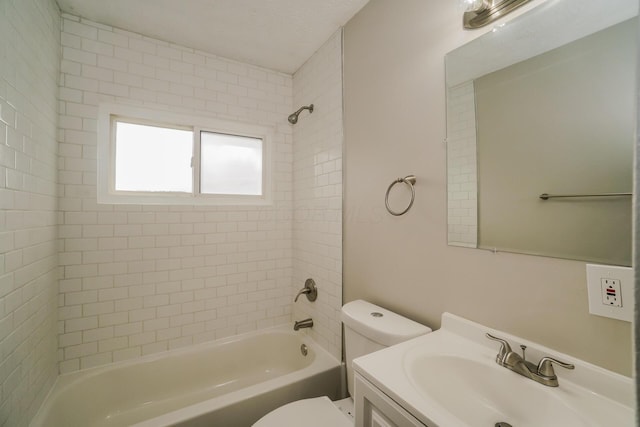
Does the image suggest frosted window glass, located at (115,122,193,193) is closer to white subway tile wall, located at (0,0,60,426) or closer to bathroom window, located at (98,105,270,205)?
bathroom window, located at (98,105,270,205)

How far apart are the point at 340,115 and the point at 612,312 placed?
1.56 m

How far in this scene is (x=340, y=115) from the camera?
70.2 inches

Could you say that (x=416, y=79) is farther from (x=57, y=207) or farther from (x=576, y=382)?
(x=57, y=207)

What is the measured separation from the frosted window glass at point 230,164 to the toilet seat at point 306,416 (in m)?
1.62

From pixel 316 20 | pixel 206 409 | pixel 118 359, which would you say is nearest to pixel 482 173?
pixel 316 20

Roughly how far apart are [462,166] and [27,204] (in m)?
1.97

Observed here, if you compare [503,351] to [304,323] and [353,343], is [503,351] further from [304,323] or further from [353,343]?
[304,323]

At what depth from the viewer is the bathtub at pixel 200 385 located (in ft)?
4.65

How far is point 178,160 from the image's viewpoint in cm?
211

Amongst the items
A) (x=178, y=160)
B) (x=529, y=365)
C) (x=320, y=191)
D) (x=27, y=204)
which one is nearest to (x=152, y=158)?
(x=178, y=160)

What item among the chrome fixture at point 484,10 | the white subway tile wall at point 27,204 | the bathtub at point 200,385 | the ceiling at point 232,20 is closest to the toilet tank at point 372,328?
the bathtub at point 200,385

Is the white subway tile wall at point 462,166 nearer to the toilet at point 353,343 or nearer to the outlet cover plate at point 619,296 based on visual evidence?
the outlet cover plate at point 619,296

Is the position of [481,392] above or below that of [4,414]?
above

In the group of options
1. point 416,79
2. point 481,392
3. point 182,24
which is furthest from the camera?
point 182,24
